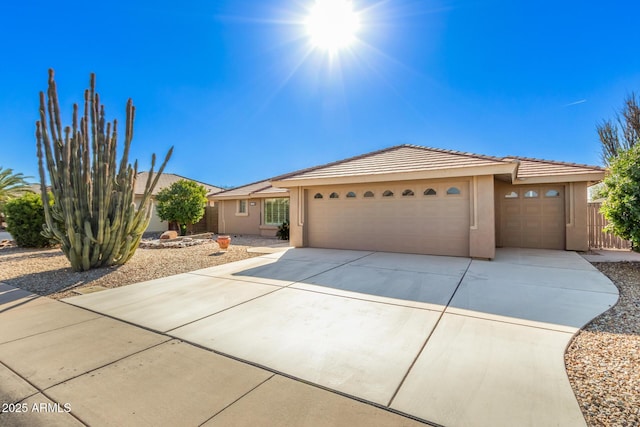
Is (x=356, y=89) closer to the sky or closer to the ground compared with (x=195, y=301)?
closer to the sky

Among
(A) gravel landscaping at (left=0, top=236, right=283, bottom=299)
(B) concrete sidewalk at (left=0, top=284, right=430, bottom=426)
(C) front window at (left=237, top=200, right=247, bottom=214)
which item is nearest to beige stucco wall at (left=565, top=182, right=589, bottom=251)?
(A) gravel landscaping at (left=0, top=236, right=283, bottom=299)

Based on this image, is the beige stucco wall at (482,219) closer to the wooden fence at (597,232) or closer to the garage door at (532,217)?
the garage door at (532,217)

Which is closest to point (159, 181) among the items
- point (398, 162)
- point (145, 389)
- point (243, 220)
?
point (243, 220)

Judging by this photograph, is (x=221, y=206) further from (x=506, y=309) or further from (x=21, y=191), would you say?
(x=506, y=309)

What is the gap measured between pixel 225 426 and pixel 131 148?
26.9 ft

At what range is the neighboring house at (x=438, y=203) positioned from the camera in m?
8.93

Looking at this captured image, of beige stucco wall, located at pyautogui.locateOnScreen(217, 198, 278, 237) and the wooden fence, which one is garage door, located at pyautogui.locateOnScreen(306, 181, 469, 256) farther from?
the wooden fence

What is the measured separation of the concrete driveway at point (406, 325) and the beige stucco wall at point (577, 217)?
375 centimetres

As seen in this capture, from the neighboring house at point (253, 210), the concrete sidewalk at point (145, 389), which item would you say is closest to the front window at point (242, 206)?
the neighboring house at point (253, 210)

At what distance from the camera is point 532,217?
36.4ft

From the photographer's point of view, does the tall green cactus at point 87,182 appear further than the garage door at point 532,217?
No

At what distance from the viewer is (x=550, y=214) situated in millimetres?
10820

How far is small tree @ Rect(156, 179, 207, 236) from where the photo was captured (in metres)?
16.6

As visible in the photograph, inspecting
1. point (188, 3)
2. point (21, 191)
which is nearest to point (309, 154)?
Result: point (188, 3)
